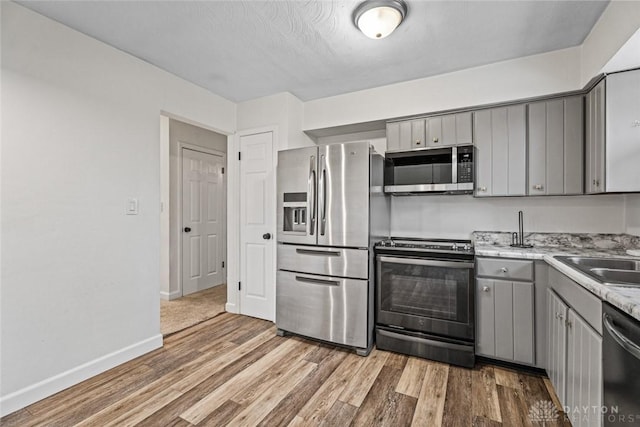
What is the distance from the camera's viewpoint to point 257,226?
337 cm

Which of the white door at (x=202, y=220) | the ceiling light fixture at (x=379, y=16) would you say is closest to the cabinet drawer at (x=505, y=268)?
the ceiling light fixture at (x=379, y=16)

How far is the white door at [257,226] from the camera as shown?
10.8 ft

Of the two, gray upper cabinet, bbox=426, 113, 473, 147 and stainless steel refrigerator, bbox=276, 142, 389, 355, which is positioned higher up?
gray upper cabinet, bbox=426, 113, 473, 147

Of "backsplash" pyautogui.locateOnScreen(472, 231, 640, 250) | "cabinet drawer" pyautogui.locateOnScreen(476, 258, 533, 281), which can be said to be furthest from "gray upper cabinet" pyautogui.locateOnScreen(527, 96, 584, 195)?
"cabinet drawer" pyautogui.locateOnScreen(476, 258, 533, 281)

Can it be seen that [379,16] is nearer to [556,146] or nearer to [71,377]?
[556,146]

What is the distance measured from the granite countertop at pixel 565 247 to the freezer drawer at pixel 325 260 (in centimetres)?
93

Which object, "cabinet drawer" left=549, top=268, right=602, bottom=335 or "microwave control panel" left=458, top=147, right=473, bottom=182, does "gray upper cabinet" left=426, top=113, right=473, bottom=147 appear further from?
"cabinet drawer" left=549, top=268, right=602, bottom=335

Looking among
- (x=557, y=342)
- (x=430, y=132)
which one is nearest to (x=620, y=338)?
(x=557, y=342)

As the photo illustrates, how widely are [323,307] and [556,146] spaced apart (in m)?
2.38

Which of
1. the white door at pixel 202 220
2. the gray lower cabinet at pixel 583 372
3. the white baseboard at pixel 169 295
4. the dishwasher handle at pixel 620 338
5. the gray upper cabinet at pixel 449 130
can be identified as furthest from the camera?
the white door at pixel 202 220

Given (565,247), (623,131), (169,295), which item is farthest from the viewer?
(169,295)

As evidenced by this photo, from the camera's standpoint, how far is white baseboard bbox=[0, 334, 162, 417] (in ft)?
5.90

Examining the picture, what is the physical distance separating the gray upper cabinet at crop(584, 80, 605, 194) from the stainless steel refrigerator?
158 cm

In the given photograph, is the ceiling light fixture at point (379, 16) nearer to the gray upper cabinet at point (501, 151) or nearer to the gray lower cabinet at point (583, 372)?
the gray upper cabinet at point (501, 151)
